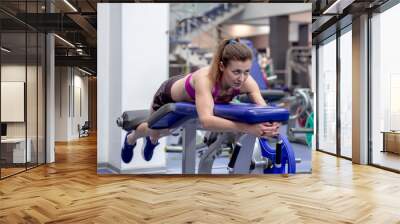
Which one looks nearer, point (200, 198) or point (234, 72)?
point (200, 198)

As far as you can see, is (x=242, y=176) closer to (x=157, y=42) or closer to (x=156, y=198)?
(x=156, y=198)

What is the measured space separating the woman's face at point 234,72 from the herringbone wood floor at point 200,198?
1.13 meters

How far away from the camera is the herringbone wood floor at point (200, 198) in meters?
3.21

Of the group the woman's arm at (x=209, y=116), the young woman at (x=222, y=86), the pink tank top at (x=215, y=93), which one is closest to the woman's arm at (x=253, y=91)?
the young woman at (x=222, y=86)

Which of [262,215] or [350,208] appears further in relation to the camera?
[350,208]

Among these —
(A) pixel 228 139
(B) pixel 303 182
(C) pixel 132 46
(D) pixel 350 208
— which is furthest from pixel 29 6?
(D) pixel 350 208

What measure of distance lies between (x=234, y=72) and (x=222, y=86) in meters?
0.20

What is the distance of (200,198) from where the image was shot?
3.89m

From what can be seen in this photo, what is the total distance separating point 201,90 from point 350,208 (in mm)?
1930

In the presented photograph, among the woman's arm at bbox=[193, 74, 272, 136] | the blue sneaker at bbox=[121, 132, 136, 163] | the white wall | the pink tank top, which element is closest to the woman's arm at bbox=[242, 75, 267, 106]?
the pink tank top

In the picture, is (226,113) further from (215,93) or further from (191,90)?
(191,90)

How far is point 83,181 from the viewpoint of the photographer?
191 inches

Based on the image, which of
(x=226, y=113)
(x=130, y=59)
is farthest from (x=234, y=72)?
(x=130, y=59)

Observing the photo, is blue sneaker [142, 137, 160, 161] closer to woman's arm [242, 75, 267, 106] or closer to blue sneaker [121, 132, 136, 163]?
blue sneaker [121, 132, 136, 163]
